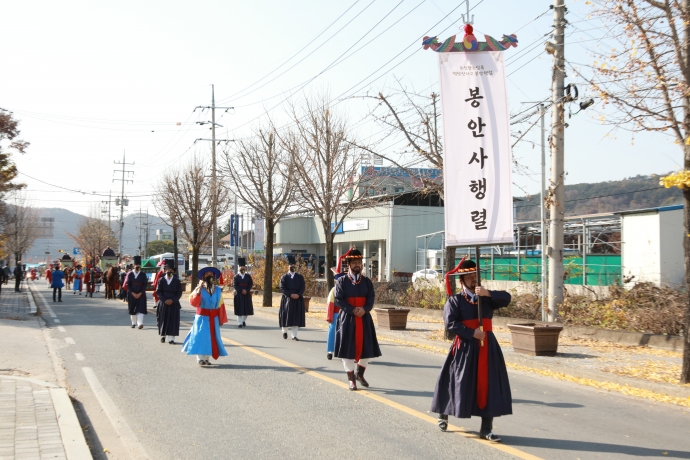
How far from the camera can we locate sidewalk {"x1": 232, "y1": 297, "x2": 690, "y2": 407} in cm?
984

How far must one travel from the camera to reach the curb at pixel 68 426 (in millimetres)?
6127

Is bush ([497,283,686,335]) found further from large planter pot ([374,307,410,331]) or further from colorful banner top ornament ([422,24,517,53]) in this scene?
colorful banner top ornament ([422,24,517,53])

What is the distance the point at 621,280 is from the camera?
60.6ft

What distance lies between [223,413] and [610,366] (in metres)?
7.12

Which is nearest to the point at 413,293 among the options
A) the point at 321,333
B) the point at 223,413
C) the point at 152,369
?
the point at 321,333

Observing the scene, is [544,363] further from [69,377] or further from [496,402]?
[69,377]

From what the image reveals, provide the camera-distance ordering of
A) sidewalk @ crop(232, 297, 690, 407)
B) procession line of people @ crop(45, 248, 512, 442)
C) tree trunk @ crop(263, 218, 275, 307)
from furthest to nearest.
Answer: tree trunk @ crop(263, 218, 275, 307) → sidewalk @ crop(232, 297, 690, 407) → procession line of people @ crop(45, 248, 512, 442)

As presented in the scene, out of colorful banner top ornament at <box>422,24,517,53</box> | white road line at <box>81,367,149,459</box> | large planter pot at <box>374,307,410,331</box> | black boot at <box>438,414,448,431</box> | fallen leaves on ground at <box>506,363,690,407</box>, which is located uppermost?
colorful banner top ornament at <box>422,24,517,53</box>

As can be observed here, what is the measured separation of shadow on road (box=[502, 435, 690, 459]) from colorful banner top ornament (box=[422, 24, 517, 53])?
5104 mm

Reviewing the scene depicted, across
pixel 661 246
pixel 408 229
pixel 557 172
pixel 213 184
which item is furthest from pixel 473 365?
pixel 408 229

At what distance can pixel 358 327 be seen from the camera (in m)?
9.70

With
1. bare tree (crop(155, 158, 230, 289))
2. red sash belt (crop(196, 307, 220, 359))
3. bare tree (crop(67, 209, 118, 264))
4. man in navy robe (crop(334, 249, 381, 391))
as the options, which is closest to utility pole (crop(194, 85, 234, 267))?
bare tree (crop(155, 158, 230, 289))

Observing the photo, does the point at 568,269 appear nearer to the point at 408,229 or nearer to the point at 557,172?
the point at 557,172

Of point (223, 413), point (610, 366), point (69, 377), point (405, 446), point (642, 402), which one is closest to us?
point (405, 446)
